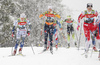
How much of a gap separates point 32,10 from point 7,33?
6.18 m

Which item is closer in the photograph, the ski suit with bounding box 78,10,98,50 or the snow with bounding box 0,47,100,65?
the snow with bounding box 0,47,100,65

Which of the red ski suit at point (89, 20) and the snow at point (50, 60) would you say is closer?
the snow at point (50, 60)

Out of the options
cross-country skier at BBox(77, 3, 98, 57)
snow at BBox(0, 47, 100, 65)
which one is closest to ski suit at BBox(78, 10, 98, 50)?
cross-country skier at BBox(77, 3, 98, 57)

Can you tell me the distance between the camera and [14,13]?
21.4 m

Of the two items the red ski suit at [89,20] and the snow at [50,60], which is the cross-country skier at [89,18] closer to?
the red ski suit at [89,20]

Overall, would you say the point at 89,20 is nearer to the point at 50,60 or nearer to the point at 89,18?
the point at 89,18

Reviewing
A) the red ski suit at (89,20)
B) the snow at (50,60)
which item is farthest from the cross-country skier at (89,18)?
the snow at (50,60)

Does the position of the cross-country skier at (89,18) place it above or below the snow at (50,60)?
above

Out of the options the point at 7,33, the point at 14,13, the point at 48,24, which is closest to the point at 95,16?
the point at 48,24

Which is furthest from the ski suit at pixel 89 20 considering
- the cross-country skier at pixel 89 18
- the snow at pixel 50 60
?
the snow at pixel 50 60

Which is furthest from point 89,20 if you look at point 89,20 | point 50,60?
point 50,60

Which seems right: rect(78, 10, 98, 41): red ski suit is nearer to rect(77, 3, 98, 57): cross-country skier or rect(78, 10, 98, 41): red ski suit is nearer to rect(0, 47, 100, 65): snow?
rect(77, 3, 98, 57): cross-country skier

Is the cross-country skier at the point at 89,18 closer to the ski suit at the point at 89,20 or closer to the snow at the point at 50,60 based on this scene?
the ski suit at the point at 89,20

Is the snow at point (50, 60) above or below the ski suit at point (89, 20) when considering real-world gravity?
below
